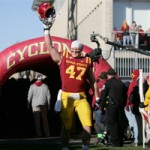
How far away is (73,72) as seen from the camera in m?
8.74

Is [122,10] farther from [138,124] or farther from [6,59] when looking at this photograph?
[138,124]

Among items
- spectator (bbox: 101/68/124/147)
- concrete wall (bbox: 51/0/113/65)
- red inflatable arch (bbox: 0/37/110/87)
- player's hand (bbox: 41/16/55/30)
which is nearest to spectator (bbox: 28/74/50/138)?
red inflatable arch (bbox: 0/37/110/87)

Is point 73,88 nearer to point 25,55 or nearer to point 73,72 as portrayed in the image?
point 73,72

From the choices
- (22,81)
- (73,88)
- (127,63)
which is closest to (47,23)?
(73,88)

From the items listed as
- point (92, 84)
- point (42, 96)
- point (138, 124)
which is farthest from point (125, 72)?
point (92, 84)

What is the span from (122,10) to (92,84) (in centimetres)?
1892

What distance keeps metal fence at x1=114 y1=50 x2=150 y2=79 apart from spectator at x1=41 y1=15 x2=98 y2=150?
15.2 m

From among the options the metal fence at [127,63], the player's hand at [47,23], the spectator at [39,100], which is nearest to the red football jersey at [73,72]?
the player's hand at [47,23]

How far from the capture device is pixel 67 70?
8773mm

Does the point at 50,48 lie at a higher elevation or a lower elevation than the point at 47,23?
lower

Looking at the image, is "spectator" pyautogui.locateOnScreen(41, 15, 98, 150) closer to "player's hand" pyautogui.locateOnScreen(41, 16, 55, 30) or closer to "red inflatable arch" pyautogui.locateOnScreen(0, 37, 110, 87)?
"player's hand" pyautogui.locateOnScreen(41, 16, 55, 30)

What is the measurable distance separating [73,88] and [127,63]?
617 inches

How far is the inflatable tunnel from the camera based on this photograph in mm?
14695

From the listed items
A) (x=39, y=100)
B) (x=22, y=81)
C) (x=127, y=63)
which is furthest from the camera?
(x=127, y=63)
